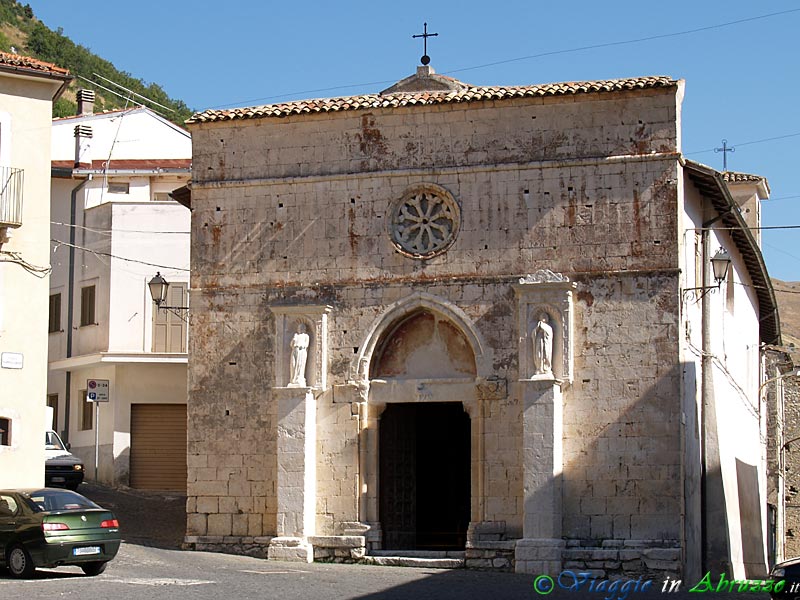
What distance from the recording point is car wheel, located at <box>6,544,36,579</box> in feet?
61.7

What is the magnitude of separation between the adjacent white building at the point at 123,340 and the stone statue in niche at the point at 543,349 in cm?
1316

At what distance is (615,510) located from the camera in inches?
885

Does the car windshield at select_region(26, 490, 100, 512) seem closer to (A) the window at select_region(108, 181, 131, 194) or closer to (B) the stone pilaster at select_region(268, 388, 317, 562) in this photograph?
(B) the stone pilaster at select_region(268, 388, 317, 562)

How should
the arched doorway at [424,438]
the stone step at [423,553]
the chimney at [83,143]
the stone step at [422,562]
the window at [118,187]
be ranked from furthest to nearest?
1. the chimney at [83,143]
2. the window at [118,187]
3. the arched doorway at [424,438]
4. the stone step at [423,553]
5. the stone step at [422,562]

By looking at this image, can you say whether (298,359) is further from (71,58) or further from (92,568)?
(71,58)

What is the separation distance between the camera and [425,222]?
79.0 feet

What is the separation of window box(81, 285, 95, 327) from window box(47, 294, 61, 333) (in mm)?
1186

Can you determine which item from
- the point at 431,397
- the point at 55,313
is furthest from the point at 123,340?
the point at 431,397

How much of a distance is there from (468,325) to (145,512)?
969 cm

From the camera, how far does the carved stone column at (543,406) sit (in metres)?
22.4

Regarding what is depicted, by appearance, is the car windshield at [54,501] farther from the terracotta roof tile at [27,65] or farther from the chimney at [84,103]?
the chimney at [84,103]

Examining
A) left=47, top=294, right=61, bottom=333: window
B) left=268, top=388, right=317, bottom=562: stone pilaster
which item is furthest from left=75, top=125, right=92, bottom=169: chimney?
left=268, top=388, right=317, bottom=562: stone pilaster

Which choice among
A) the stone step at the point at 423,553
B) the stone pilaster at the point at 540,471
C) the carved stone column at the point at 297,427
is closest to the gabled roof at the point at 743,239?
the stone pilaster at the point at 540,471

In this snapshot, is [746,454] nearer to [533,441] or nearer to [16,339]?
[533,441]
